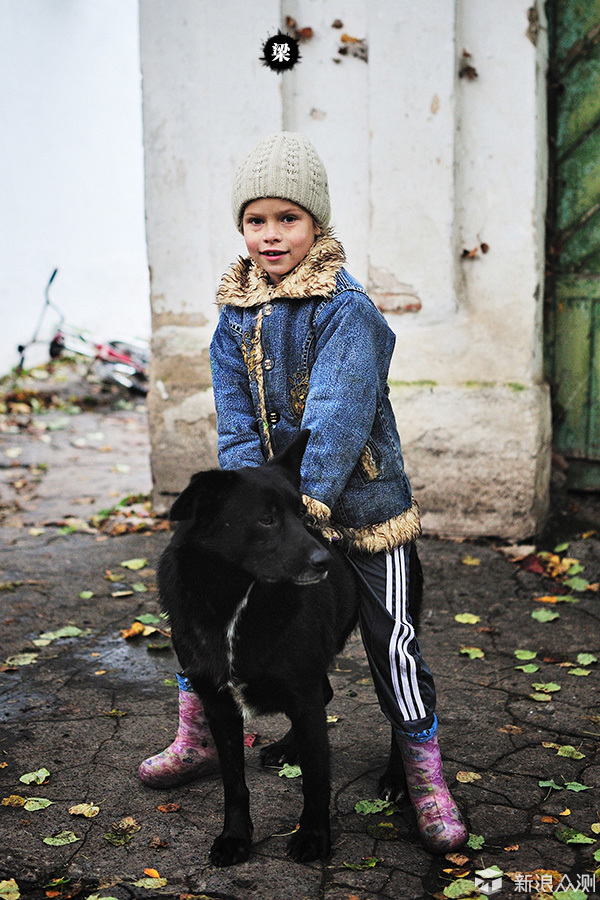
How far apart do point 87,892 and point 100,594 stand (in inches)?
91.3

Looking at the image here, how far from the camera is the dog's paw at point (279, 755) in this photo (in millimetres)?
2877

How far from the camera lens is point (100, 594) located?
445 centimetres

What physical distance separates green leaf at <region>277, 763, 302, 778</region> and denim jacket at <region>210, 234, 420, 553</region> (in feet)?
2.79

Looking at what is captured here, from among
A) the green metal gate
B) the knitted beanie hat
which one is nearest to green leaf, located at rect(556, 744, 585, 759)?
the knitted beanie hat

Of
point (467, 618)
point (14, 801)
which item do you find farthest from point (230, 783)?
point (467, 618)

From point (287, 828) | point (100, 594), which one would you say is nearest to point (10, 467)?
point (100, 594)

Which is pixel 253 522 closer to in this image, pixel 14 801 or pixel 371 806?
pixel 371 806

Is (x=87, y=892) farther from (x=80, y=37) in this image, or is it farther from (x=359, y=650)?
(x=80, y=37)

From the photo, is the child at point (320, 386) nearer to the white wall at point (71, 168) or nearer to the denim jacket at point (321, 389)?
the denim jacket at point (321, 389)

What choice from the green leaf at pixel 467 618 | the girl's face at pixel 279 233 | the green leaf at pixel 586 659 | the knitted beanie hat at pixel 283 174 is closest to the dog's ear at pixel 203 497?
the girl's face at pixel 279 233

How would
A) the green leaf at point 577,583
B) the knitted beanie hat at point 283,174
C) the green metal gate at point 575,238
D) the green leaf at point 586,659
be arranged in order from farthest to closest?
the green metal gate at point 575,238 → the green leaf at point 577,583 → the green leaf at point 586,659 → the knitted beanie hat at point 283,174

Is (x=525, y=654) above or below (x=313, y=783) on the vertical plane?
below

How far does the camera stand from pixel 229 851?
2.31 m

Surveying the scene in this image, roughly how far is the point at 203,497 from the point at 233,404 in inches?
19.9
